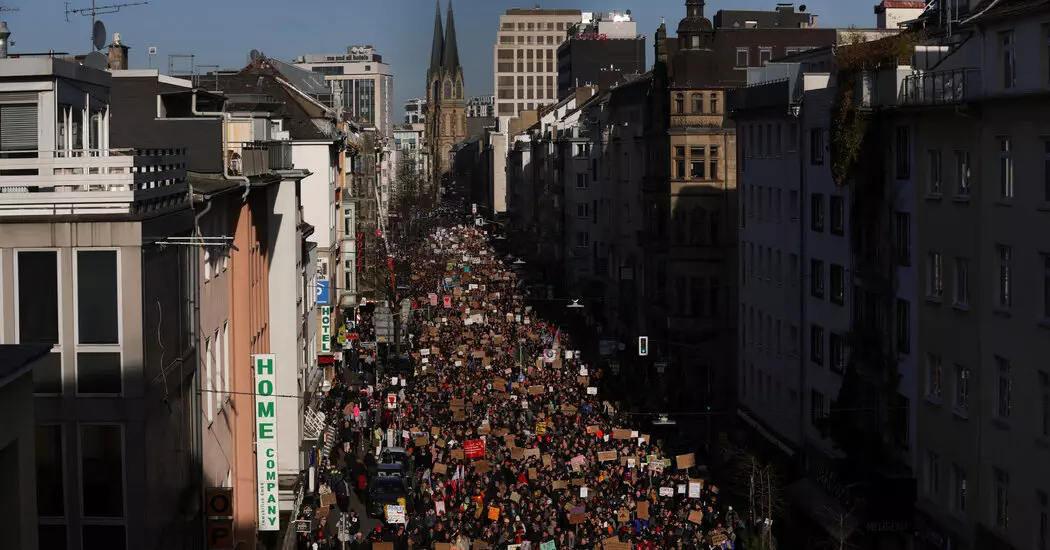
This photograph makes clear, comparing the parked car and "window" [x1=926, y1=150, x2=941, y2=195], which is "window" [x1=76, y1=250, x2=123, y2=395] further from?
the parked car

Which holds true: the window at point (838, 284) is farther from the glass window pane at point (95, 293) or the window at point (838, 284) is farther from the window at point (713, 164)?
the glass window pane at point (95, 293)

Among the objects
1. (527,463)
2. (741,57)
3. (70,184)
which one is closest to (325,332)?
(527,463)

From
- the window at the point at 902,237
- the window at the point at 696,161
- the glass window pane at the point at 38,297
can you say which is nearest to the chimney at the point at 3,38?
the glass window pane at the point at 38,297

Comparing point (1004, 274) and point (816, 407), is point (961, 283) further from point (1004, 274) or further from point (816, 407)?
point (816, 407)

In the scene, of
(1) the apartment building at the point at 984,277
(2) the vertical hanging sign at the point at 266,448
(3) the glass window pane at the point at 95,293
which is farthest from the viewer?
(2) the vertical hanging sign at the point at 266,448

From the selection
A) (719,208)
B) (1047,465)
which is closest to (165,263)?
(1047,465)

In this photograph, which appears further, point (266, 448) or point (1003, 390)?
point (266, 448)

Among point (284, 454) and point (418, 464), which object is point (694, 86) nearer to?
point (418, 464)
